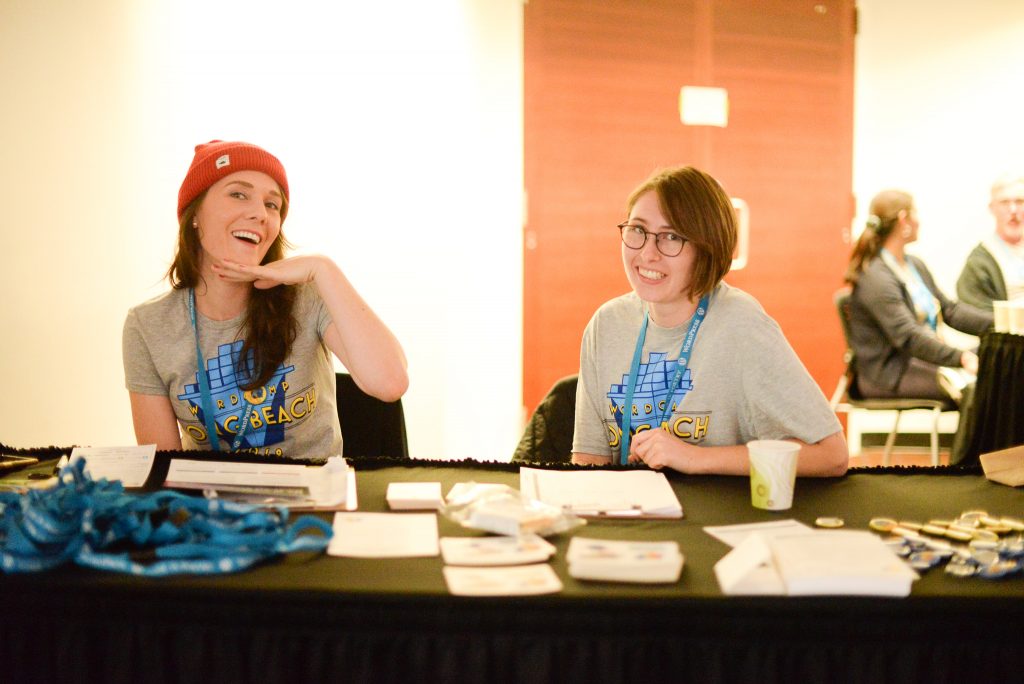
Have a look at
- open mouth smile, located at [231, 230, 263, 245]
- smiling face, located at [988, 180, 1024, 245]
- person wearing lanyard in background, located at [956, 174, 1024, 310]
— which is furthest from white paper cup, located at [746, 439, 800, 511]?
smiling face, located at [988, 180, 1024, 245]

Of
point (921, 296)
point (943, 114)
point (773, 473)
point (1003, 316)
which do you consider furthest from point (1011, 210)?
point (773, 473)

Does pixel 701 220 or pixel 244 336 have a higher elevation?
pixel 701 220

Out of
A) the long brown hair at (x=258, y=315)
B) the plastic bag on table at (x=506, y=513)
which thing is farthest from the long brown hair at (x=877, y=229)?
the plastic bag on table at (x=506, y=513)

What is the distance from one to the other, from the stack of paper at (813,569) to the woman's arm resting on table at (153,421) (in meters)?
1.23

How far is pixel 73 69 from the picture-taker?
13.4 ft

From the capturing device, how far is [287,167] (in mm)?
4355

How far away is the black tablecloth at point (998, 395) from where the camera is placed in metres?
2.63

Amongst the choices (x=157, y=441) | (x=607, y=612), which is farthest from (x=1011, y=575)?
(x=157, y=441)

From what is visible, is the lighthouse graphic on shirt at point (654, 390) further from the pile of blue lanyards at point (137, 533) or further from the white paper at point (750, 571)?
the pile of blue lanyards at point (137, 533)

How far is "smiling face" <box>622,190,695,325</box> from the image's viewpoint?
1914 mm

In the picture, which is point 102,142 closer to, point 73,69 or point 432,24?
point 73,69

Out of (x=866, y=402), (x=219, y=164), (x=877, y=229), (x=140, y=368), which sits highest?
(x=219, y=164)

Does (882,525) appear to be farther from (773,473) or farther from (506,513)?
(506,513)

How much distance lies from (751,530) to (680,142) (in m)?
3.52
